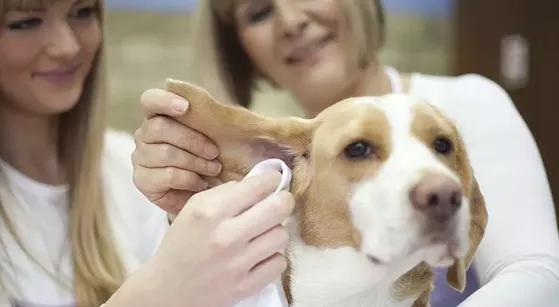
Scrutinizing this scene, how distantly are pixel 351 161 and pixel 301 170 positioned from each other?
0.07 meters

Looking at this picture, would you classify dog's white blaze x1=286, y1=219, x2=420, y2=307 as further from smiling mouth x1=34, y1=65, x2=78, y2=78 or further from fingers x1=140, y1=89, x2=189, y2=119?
smiling mouth x1=34, y1=65, x2=78, y2=78

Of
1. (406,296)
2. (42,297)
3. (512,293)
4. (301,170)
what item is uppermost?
(301,170)

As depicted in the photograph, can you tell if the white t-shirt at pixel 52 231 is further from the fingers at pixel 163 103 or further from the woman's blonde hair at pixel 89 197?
the fingers at pixel 163 103

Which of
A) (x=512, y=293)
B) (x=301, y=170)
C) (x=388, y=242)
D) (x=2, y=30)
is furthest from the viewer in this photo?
(x=2, y=30)

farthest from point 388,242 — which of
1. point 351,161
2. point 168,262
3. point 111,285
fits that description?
point 111,285

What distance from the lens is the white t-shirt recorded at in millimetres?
1024

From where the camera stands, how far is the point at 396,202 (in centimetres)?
53

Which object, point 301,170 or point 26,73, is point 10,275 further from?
point 301,170

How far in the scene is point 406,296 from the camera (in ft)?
2.08

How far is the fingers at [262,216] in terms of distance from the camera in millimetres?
581

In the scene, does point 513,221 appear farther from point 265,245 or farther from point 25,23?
point 25,23

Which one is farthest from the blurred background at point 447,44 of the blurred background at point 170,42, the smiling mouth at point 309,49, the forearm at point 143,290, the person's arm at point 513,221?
the forearm at point 143,290

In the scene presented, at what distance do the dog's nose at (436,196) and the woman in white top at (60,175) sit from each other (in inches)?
21.6

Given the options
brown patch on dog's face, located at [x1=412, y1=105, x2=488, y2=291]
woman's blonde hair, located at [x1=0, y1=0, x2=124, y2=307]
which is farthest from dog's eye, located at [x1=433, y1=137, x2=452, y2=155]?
woman's blonde hair, located at [x1=0, y1=0, x2=124, y2=307]
